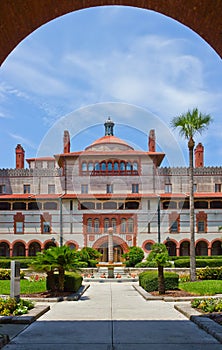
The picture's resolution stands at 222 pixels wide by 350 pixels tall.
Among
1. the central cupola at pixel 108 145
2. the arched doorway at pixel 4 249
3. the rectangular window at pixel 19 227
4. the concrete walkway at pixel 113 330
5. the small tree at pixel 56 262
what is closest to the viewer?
the concrete walkway at pixel 113 330

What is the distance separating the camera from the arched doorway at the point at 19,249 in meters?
46.6

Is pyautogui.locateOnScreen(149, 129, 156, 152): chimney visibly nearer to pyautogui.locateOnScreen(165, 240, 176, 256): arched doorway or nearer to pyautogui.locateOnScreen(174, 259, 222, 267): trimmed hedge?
pyautogui.locateOnScreen(165, 240, 176, 256): arched doorway

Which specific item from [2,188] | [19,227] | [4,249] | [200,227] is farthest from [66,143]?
[200,227]

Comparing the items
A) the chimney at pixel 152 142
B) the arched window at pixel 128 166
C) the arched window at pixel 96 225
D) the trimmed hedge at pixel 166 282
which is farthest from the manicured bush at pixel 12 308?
the chimney at pixel 152 142

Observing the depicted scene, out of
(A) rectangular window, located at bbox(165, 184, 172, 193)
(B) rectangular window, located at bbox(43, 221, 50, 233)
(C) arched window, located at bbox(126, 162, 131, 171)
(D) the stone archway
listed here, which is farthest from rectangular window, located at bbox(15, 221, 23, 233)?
(A) rectangular window, located at bbox(165, 184, 172, 193)

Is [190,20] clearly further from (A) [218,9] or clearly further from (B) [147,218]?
(B) [147,218]

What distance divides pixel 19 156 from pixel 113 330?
4833 cm

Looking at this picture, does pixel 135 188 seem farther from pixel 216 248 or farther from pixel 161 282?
pixel 161 282

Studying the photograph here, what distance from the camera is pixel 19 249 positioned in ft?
154

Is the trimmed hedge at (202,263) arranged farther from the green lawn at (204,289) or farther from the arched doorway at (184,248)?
the arched doorway at (184,248)

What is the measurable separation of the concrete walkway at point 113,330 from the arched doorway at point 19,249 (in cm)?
3375

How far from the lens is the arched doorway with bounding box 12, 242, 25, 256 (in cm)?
4657

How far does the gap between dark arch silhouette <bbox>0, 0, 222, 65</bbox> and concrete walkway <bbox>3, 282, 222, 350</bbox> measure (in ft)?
16.8

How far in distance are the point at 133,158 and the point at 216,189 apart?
10646mm
